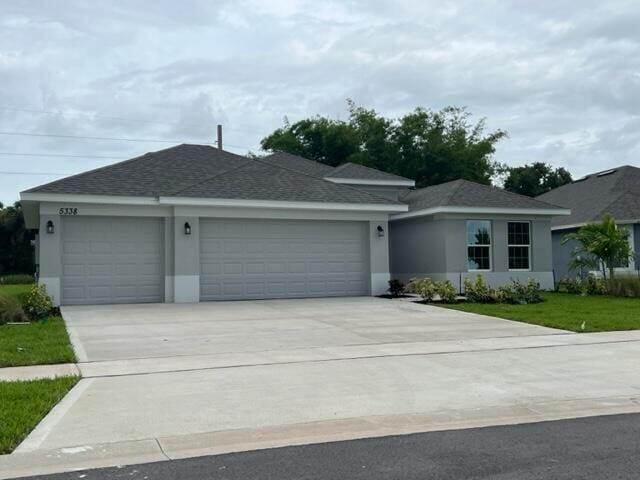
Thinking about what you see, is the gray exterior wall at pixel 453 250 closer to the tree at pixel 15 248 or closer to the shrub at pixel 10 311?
the shrub at pixel 10 311

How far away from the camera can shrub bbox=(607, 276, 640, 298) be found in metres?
21.3

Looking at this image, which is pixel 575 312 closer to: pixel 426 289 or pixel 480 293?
pixel 480 293

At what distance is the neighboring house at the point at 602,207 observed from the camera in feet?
86.8

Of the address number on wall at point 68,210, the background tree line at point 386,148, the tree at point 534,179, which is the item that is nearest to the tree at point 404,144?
the background tree line at point 386,148

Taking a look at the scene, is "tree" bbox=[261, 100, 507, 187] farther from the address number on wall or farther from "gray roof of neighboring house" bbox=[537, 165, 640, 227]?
the address number on wall

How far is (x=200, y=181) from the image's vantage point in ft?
66.9

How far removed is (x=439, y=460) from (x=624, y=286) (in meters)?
18.5

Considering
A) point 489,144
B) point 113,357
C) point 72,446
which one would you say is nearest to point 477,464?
point 72,446

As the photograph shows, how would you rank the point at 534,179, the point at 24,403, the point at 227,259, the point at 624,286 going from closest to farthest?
the point at 24,403
the point at 227,259
the point at 624,286
the point at 534,179

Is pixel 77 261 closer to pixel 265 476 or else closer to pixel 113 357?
pixel 113 357

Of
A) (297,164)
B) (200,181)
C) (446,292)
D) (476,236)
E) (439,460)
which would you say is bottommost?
(439,460)

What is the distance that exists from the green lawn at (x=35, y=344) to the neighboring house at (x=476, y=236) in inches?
521

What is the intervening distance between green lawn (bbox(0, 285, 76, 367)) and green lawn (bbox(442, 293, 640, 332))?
9382 millimetres

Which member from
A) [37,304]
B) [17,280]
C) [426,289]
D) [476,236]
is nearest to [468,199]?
[476,236]
